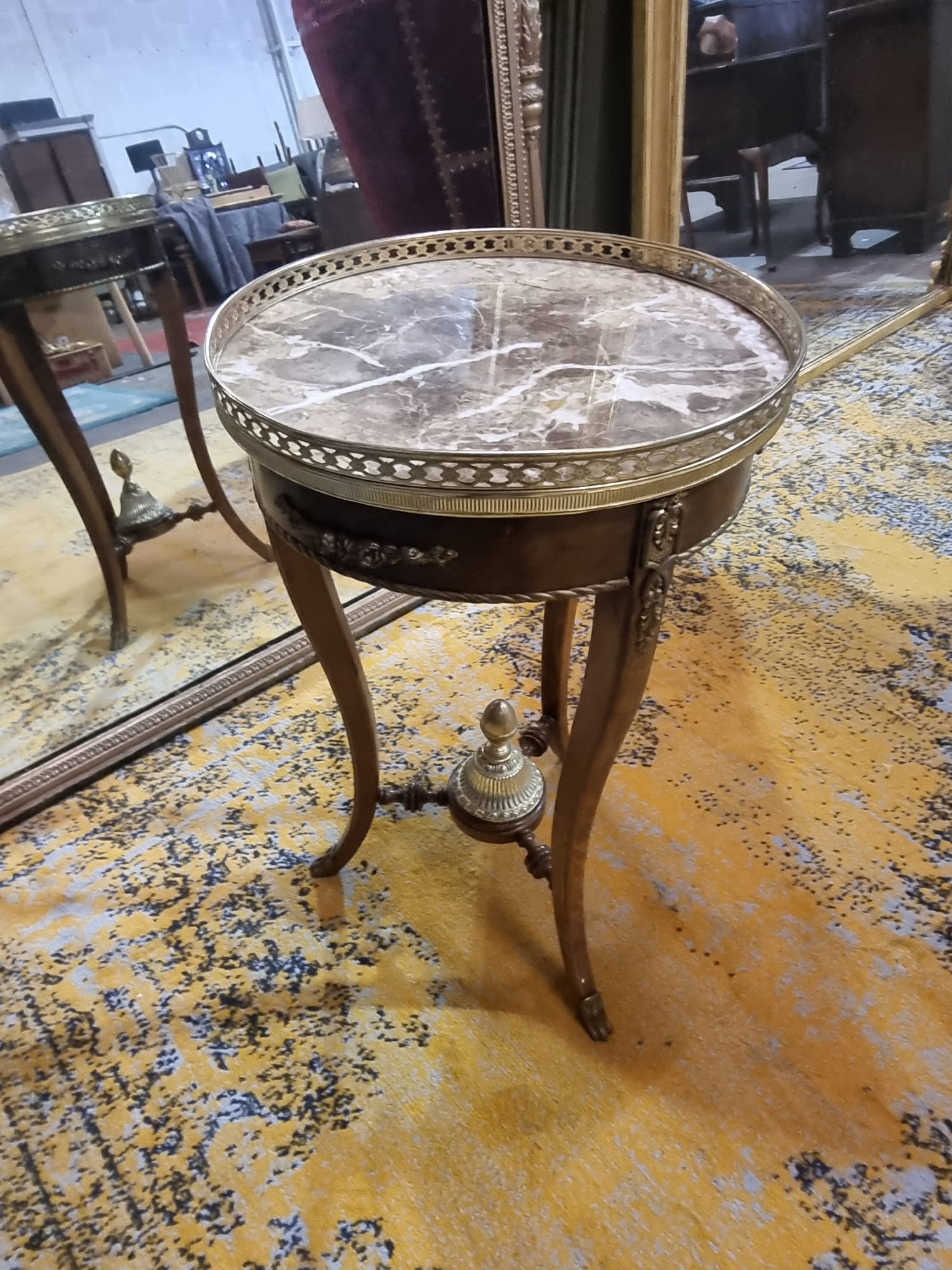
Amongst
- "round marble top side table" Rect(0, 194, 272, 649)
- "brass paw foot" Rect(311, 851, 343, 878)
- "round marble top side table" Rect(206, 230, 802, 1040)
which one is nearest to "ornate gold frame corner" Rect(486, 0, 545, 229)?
"round marble top side table" Rect(206, 230, 802, 1040)

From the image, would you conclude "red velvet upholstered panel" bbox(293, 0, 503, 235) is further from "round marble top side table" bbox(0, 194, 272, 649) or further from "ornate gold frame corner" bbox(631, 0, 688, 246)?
"ornate gold frame corner" bbox(631, 0, 688, 246)

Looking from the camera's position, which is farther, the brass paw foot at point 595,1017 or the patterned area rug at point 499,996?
the brass paw foot at point 595,1017

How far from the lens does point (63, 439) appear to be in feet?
4.98

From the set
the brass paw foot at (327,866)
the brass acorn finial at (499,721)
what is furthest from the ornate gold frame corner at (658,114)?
the brass paw foot at (327,866)

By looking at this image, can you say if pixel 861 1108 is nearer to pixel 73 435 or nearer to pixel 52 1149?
pixel 52 1149

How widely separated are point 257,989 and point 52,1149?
294 mm

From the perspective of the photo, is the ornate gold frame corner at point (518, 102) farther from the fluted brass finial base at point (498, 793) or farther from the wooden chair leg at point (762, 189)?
the wooden chair leg at point (762, 189)

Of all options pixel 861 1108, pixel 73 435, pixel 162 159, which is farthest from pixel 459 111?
pixel 861 1108

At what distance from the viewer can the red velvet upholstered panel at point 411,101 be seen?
1.30 meters

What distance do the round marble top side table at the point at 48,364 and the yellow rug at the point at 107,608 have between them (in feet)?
0.10

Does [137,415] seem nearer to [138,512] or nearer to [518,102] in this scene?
[138,512]

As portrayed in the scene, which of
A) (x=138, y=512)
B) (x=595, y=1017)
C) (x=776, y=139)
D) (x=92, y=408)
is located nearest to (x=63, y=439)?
(x=92, y=408)

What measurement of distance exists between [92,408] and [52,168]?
0.44 meters

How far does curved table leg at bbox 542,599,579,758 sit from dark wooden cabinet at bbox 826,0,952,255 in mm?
2384
